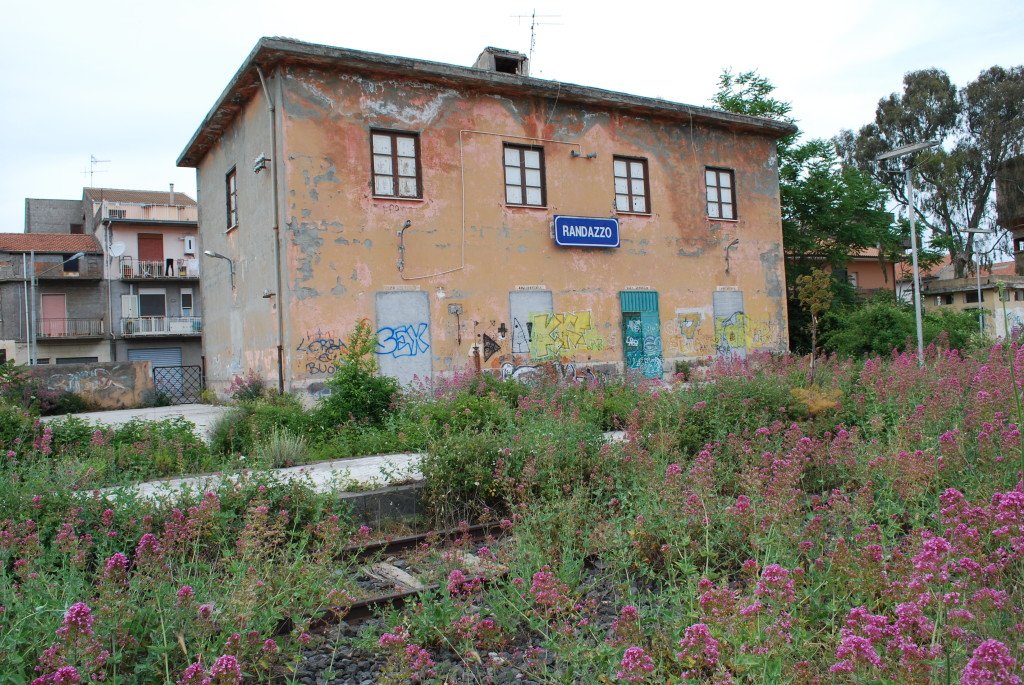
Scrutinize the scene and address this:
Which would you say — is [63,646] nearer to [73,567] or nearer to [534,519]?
[73,567]

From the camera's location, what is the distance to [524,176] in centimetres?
1842

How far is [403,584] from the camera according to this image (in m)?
5.56

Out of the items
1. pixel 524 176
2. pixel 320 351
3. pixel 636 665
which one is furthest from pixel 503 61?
pixel 636 665

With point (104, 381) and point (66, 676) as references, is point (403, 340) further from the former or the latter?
point (66, 676)

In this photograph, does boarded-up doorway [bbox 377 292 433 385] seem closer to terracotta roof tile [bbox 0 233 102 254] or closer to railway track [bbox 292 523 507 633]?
railway track [bbox 292 523 507 633]

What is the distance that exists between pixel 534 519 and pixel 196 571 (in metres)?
2.27

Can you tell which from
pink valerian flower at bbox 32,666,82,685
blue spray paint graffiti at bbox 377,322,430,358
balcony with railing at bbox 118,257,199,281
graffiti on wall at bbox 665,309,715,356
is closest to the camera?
pink valerian flower at bbox 32,666,82,685

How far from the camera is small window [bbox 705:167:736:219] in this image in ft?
70.3

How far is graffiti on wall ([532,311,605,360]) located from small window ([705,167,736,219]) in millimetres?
5479

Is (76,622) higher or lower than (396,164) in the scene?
lower

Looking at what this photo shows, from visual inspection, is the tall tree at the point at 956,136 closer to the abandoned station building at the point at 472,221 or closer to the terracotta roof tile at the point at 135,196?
the abandoned station building at the point at 472,221

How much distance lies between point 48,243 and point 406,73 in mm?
39530

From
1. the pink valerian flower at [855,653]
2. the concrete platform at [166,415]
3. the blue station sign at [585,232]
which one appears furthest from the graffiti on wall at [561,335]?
the pink valerian flower at [855,653]

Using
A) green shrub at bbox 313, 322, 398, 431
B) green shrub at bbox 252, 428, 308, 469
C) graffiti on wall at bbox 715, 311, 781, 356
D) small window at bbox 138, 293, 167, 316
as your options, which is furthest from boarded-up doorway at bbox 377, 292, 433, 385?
small window at bbox 138, 293, 167, 316
